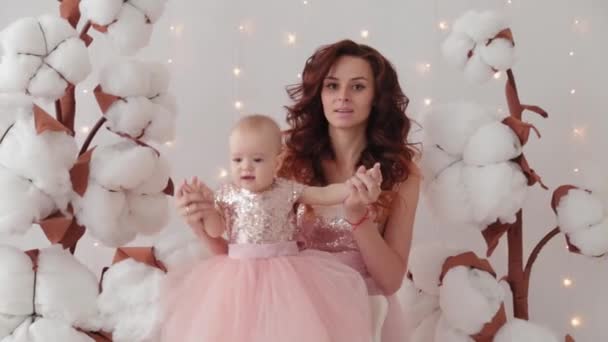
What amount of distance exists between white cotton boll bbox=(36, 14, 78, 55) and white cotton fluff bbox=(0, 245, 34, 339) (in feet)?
1.37

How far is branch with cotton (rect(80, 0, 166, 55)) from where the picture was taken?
1369mm

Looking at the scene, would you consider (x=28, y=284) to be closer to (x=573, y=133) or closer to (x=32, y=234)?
(x=32, y=234)

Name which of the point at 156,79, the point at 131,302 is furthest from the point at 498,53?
the point at 131,302

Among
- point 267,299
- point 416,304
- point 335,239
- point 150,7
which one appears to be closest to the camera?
point 267,299

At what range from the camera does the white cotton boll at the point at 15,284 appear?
4.27 feet

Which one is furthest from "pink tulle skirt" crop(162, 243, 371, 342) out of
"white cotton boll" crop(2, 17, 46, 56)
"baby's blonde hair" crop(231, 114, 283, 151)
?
"white cotton boll" crop(2, 17, 46, 56)

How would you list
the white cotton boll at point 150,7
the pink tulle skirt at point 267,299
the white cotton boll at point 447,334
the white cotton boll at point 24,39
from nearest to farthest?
the pink tulle skirt at point 267,299 → the white cotton boll at point 24,39 → the white cotton boll at point 150,7 → the white cotton boll at point 447,334

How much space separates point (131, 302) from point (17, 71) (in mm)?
510

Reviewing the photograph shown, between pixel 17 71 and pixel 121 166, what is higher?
pixel 17 71

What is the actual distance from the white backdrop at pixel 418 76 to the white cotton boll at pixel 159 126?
56cm

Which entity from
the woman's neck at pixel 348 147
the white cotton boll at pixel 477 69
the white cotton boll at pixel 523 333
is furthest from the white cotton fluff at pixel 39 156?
the white cotton boll at pixel 523 333

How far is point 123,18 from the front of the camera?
4.56 feet

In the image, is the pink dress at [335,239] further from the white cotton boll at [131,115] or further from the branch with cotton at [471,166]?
the white cotton boll at [131,115]

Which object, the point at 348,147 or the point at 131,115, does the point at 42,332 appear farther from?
the point at 348,147
